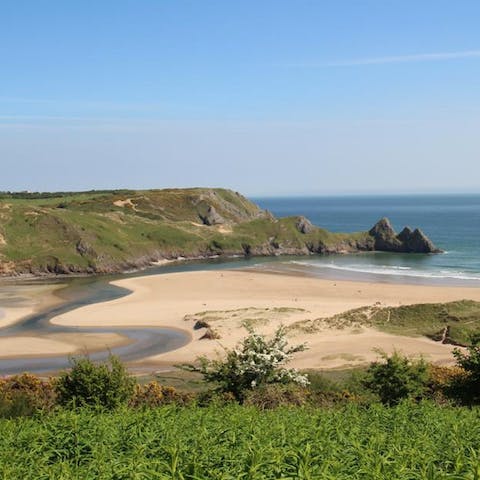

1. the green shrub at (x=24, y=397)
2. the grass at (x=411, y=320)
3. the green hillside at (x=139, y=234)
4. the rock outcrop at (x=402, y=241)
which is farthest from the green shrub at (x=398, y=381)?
the rock outcrop at (x=402, y=241)

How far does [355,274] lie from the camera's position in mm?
91938

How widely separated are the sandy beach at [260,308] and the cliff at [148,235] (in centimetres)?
1737

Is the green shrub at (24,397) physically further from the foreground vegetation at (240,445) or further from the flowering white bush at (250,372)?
the flowering white bush at (250,372)

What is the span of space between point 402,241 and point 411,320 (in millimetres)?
75741

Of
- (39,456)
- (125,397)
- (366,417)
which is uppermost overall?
(39,456)

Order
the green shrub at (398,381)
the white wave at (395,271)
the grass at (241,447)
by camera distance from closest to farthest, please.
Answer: the grass at (241,447), the green shrub at (398,381), the white wave at (395,271)

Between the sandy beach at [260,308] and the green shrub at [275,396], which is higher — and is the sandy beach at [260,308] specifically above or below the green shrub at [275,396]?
below

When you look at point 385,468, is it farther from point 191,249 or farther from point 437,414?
point 191,249

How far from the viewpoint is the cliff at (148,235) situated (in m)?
99.0

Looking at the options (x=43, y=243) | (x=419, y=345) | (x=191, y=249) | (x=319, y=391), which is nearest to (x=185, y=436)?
(x=319, y=391)

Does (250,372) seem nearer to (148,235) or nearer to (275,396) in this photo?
(275,396)

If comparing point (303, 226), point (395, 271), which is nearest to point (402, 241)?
point (303, 226)

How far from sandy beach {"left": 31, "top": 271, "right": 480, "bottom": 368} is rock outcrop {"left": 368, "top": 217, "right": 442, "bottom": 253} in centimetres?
4240

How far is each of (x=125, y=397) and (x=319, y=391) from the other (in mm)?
9023
